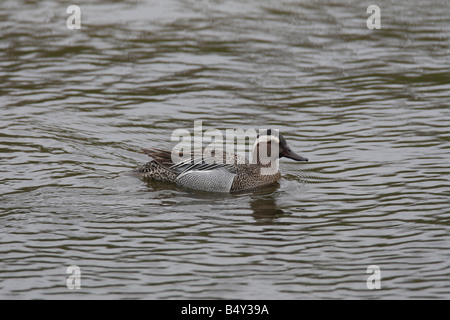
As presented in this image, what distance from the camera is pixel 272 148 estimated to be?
12.5 metres

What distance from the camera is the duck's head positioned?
40.7ft

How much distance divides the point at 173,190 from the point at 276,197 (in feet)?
5.10

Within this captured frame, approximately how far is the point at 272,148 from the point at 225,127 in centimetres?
194

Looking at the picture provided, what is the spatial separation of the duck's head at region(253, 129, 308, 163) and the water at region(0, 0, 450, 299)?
1.37 ft

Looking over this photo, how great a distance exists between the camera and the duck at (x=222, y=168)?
1227 cm

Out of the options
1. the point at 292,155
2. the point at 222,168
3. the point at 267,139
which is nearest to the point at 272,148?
the point at 267,139

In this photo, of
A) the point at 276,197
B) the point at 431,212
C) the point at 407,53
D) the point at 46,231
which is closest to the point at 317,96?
the point at 407,53

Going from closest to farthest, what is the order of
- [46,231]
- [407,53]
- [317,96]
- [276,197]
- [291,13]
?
[46,231] → [276,197] → [317,96] → [407,53] → [291,13]

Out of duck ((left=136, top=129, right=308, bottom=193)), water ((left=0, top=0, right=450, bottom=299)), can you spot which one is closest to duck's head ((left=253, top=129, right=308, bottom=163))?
duck ((left=136, top=129, right=308, bottom=193))

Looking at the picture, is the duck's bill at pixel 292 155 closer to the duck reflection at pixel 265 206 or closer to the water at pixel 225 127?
the water at pixel 225 127

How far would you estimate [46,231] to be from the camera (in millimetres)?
10375

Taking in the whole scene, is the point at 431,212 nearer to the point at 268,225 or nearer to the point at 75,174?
the point at 268,225

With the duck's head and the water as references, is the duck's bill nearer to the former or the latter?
the duck's head

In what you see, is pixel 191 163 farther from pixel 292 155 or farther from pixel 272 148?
pixel 292 155
